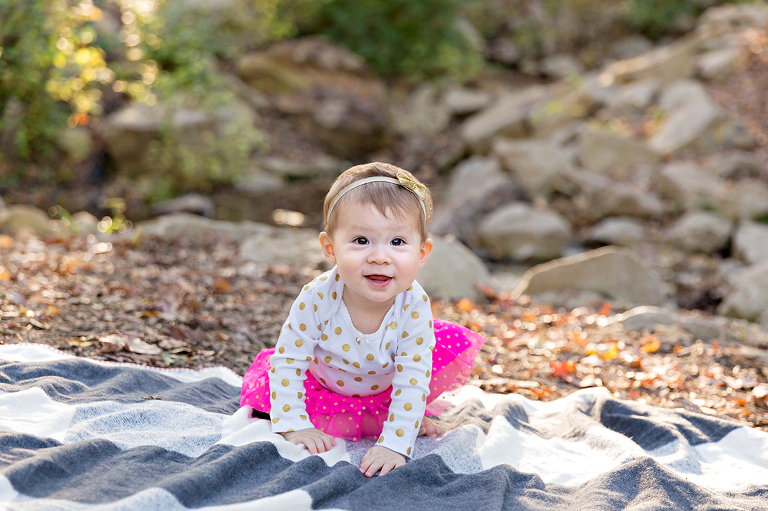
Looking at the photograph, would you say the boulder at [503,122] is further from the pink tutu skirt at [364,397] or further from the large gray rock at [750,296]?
the pink tutu skirt at [364,397]

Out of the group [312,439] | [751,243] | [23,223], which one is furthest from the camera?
[751,243]

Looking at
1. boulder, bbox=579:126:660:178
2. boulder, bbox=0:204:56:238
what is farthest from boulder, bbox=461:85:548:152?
boulder, bbox=0:204:56:238

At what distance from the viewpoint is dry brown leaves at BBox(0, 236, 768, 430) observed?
299cm

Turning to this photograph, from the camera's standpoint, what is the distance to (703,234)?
721 centimetres

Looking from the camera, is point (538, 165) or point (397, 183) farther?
point (538, 165)

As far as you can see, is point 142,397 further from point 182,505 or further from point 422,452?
point 422,452

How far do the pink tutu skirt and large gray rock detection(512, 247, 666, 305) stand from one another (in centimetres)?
321

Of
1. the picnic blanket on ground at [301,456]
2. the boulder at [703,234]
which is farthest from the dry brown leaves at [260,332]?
the boulder at [703,234]

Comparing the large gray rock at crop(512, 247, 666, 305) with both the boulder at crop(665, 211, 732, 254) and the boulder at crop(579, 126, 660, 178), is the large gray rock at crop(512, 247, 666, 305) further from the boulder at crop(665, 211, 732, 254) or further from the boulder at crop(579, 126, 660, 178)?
the boulder at crop(579, 126, 660, 178)

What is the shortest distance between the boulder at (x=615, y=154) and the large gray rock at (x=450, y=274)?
4.59 meters

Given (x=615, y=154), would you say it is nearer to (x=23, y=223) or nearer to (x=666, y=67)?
(x=666, y=67)

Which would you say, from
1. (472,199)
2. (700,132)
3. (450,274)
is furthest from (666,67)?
(450,274)

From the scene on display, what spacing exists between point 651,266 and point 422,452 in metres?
5.77

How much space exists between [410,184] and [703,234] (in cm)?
650
